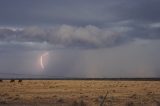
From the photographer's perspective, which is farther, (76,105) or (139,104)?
(139,104)

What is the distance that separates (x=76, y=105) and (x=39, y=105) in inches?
171

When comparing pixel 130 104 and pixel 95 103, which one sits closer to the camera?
pixel 130 104

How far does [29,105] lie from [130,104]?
10.3 metres

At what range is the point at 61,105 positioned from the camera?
38.9m

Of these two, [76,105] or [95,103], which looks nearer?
[76,105]

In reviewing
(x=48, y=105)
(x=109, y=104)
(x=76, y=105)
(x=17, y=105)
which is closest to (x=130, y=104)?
(x=109, y=104)

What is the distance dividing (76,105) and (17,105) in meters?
6.75

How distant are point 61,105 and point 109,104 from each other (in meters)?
4.96

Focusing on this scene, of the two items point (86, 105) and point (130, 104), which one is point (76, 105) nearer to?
point (86, 105)

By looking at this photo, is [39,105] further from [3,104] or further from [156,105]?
[156,105]

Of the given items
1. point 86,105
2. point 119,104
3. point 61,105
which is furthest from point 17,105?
point 119,104

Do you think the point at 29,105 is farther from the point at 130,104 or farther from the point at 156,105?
the point at 156,105

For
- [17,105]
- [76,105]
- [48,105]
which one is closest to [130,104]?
[76,105]

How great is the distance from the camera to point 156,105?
37312 millimetres
